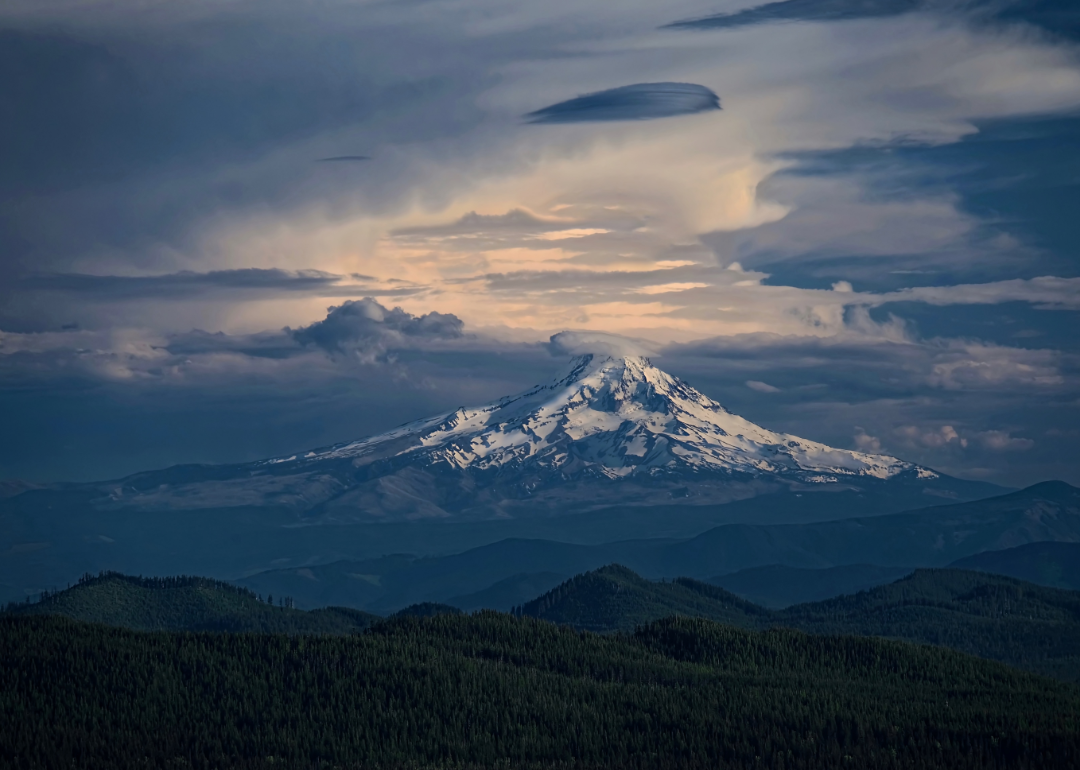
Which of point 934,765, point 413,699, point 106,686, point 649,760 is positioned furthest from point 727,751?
point 106,686

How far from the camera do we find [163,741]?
585 ft

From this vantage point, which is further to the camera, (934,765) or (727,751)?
(727,751)

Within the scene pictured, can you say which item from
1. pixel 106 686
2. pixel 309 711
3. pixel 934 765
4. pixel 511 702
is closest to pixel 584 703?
pixel 511 702

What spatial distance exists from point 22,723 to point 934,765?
109783mm

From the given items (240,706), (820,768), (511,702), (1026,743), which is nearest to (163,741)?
(240,706)

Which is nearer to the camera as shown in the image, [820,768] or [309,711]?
[820,768]

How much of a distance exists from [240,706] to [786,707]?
238 feet

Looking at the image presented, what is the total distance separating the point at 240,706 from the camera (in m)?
189

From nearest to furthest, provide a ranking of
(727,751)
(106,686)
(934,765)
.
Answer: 1. (934,765)
2. (727,751)
3. (106,686)

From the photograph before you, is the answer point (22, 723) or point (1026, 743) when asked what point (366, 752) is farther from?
Answer: point (1026, 743)

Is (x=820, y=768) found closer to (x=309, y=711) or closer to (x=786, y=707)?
(x=786, y=707)

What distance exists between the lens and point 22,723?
17625 centimetres

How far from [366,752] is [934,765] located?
68.8 meters

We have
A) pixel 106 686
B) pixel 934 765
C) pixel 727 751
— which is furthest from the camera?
pixel 106 686
